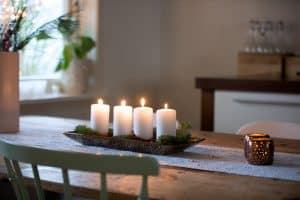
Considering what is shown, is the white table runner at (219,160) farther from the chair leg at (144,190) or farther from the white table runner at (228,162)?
the chair leg at (144,190)

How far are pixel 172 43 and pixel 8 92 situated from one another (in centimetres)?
228

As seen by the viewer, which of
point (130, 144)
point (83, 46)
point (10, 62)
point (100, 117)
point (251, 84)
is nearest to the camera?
point (130, 144)

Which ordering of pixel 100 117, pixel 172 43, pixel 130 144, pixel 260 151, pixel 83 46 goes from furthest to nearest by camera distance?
1. pixel 172 43
2. pixel 83 46
3. pixel 100 117
4. pixel 130 144
5. pixel 260 151

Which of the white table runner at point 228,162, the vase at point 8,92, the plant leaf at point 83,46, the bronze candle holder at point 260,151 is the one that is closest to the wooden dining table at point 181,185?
the white table runner at point 228,162

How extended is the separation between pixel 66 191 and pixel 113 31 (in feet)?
9.05

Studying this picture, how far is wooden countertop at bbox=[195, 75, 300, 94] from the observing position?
331 cm

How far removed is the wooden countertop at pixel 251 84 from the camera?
3.31 meters

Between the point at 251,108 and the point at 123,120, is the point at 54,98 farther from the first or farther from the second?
the point at 123,120

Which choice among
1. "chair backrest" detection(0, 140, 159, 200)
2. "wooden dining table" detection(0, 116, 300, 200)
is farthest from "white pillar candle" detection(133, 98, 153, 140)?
"chair backrest" detection(0, 140, 159, 200)

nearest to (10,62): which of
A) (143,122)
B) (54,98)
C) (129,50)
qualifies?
(143,122)

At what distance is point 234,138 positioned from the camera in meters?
2.37

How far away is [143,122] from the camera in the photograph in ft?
6.68

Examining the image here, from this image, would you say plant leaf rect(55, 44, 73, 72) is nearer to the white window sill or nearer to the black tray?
the white window sill

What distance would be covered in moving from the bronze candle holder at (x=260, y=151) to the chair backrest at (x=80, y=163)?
1.84ft
